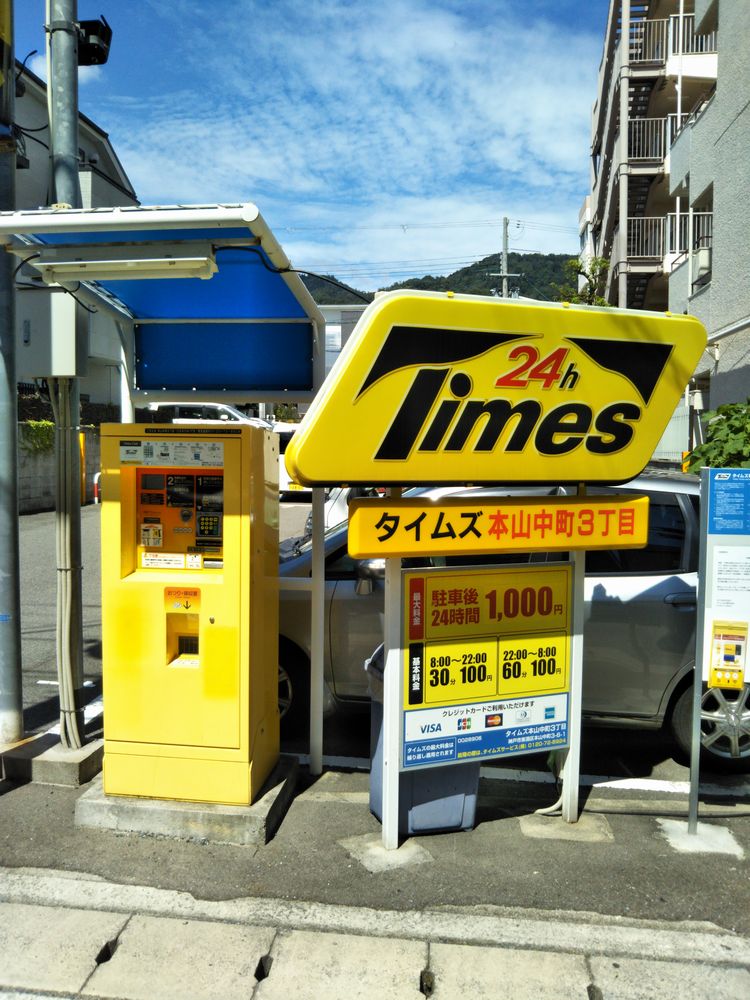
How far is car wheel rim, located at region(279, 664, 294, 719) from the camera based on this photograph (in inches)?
197

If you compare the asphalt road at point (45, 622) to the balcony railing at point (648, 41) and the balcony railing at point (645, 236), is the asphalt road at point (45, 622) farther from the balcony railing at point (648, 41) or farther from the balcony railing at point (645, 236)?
the balcony railing at point (648, 41)

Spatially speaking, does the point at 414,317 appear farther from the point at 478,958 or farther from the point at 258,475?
the point at 478,958

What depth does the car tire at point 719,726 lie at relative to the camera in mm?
4496

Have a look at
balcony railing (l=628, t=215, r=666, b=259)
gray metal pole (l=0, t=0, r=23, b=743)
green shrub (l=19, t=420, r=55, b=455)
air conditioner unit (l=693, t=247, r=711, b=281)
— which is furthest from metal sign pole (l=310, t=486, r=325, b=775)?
balcony railing (l=628, t=215, r=666, b=259)

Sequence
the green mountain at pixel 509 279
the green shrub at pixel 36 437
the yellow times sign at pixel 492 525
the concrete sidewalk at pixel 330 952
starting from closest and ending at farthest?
the concrete sidewalk at pixel 330 952 → the yellow times sign at pixel 492 525 → the green shrub at pixel 36 437 → the green mountain at pixel 509 279

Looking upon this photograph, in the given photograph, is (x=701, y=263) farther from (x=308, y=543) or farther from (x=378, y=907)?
(x=378, y=907)

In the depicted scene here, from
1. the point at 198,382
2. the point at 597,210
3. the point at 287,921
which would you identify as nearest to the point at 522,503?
the point at 287,921

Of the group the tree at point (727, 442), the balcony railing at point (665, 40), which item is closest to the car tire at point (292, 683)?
the tree at point (727, 442)

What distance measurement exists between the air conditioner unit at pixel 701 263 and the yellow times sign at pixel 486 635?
37.1 ft

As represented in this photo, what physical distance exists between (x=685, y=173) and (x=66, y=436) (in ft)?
51.8

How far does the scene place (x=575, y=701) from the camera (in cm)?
402

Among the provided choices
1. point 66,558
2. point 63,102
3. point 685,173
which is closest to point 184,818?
point 66,558

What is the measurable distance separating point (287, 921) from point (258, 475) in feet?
6.70

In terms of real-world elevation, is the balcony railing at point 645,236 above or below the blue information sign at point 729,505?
above
